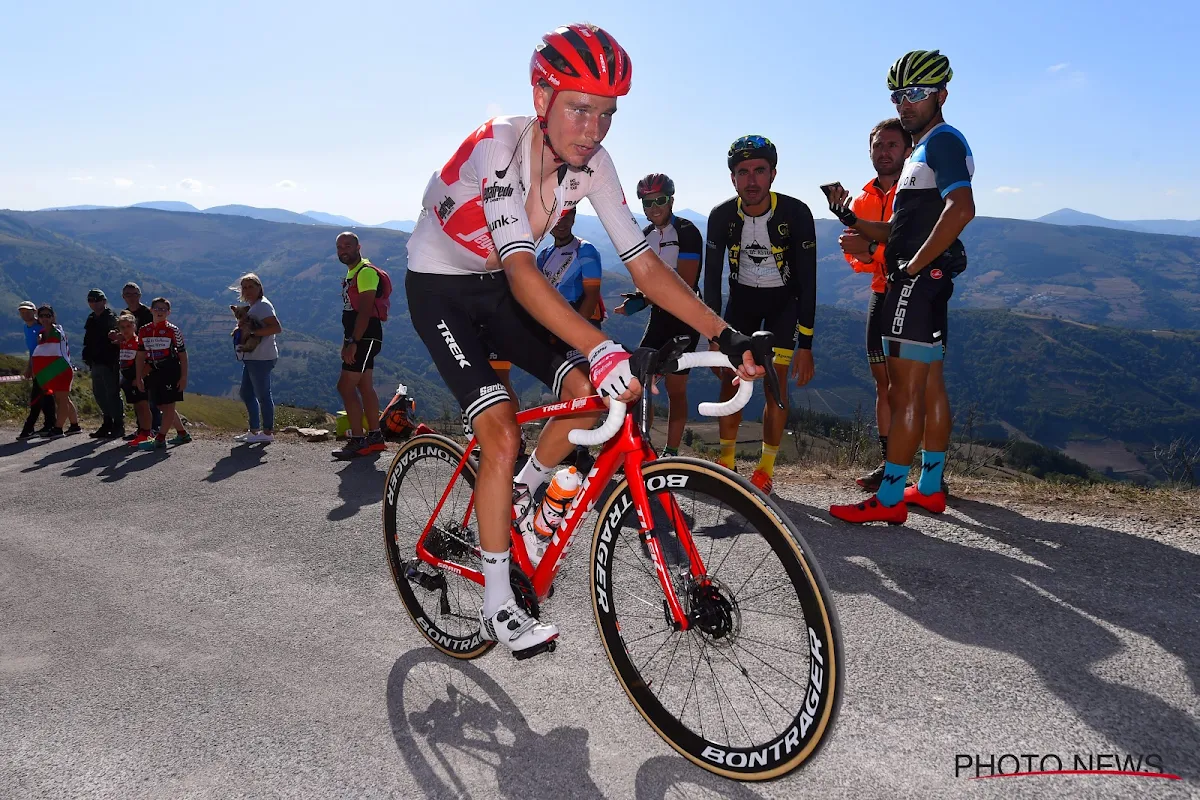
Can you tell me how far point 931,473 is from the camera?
17.9ft

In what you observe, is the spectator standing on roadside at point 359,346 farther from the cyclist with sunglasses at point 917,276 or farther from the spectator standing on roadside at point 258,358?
the cyclist with sunglasses at point 917,276

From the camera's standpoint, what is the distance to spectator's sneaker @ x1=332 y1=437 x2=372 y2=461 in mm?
8823

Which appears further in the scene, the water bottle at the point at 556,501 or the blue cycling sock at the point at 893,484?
the blue cycling sock at the point at 893,484

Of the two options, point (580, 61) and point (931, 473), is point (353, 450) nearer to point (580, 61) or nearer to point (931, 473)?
point (931, 473)

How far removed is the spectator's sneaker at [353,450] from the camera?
347 inches

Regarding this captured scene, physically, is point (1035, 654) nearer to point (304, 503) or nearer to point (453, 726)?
point (453, 726)

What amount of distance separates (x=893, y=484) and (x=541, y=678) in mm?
3161

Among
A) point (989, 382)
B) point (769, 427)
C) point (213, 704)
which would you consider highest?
point (769, 427)

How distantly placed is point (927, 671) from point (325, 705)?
282cm

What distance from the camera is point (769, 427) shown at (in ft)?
20.5

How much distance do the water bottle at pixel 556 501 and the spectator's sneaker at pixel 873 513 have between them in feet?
9.73

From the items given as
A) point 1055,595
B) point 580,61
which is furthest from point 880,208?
point 580,61

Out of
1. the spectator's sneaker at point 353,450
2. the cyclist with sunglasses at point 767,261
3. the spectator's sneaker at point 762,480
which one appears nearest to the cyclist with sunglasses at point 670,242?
the cyclist with sunglasses at point 767,261

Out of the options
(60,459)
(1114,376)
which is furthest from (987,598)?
(1114,376)
